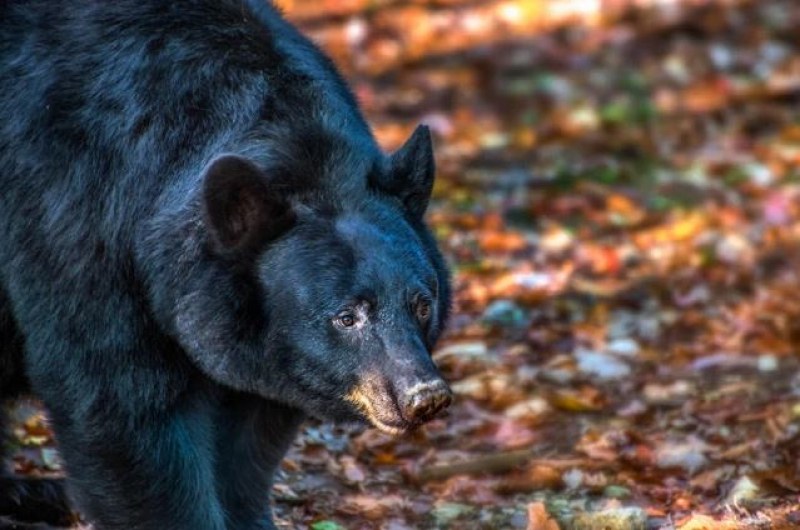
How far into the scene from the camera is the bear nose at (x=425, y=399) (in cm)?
496

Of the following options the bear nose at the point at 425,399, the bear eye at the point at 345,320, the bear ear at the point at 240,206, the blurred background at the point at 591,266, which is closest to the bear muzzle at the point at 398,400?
the bear nose at the point at 425,399

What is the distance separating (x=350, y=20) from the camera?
555 inches

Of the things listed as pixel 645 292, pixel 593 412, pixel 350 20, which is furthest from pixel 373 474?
pixel 350 20

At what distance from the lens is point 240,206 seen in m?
5.08

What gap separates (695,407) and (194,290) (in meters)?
3.57

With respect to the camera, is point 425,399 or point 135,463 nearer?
point 425,399

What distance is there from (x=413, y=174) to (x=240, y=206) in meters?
0.67

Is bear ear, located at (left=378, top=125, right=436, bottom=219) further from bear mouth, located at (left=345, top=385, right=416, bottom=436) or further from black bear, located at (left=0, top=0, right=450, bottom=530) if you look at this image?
bear mouth, located at (left=345, top=385, right=416, bottom=436)

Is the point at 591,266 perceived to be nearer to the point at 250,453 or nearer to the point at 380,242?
the point at 250,453

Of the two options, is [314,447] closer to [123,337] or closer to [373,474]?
[373,474]

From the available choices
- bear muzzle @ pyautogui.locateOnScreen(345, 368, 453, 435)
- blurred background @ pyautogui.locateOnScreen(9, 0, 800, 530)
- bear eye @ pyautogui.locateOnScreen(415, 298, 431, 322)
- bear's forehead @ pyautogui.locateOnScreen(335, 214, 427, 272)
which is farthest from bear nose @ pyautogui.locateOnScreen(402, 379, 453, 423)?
blurred background @ pyautogui.locateOnScreen(9, 0, 800, 530)

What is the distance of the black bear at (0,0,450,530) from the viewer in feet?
16.7

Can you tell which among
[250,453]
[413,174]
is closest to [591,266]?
[250,453]

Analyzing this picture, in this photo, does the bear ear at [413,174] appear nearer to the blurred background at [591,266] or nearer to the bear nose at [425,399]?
the bear nose at [425,399]
